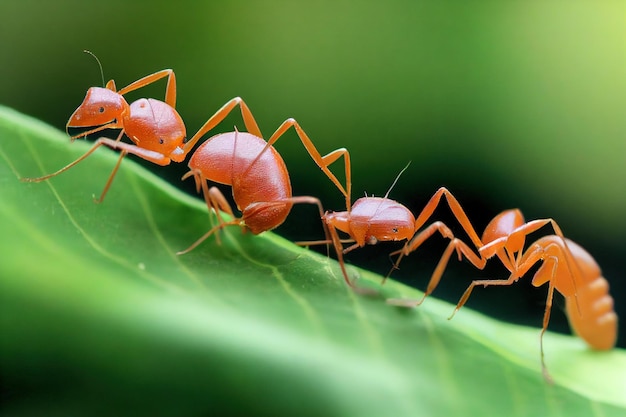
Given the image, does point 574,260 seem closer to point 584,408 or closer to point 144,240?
point 584,408

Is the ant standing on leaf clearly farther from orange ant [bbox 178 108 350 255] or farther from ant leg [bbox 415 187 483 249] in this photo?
ant leg [bbox 415 187 483 249]

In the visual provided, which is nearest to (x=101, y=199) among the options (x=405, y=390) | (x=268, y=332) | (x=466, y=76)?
(x=268, y=332)

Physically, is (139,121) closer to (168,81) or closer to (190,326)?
(168,81)

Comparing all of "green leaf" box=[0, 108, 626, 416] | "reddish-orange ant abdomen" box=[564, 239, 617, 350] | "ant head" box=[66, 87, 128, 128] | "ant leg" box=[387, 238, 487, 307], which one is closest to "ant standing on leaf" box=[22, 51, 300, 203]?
"ant head" box=[66, 87, 128, 128]

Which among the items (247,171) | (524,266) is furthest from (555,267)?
(247,171)

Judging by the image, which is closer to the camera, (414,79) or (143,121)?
(143,121)

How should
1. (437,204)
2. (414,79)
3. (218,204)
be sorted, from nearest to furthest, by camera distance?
(218,204) → (437,204) → (414,79)
